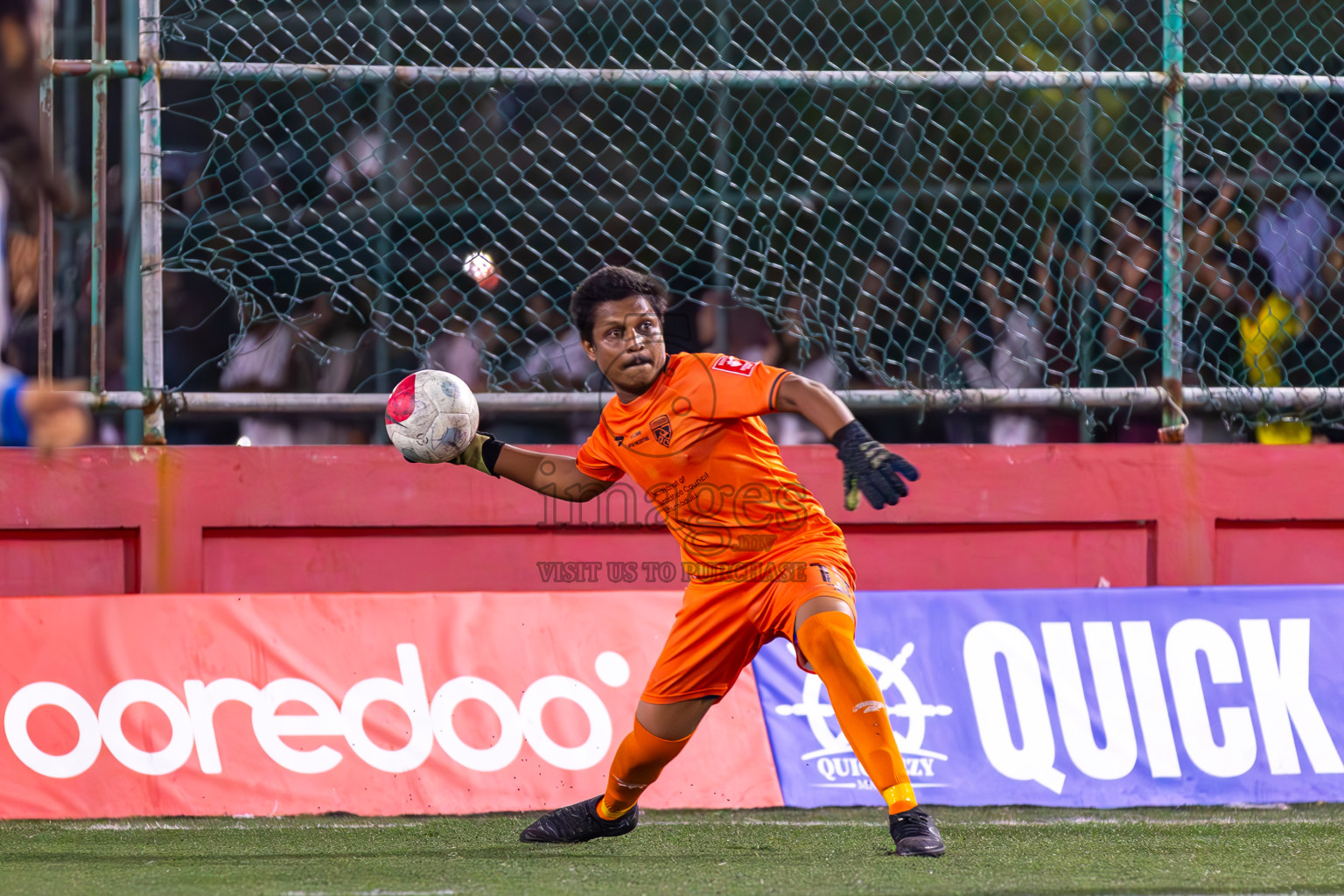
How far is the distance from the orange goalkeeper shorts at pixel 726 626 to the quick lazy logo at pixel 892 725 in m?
1.12

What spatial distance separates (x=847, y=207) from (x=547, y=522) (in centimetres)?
221

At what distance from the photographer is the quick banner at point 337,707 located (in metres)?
5.27

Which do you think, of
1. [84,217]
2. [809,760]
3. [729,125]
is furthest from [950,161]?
[84,217]

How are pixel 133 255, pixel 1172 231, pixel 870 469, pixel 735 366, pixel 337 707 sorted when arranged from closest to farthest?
pixel 870 469
pixel 735 366
pixel 337 707
pixel 133 255
pixel 1172 231

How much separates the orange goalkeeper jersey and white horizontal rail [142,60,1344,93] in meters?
2.23

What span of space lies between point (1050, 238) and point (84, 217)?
4.99m

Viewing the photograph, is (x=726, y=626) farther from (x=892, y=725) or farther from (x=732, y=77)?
(x=732, y=77)

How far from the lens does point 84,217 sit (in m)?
7.14

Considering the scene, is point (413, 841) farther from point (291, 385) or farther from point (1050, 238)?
point (1050, 238)

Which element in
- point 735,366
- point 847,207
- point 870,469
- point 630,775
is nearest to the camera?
point 870,469

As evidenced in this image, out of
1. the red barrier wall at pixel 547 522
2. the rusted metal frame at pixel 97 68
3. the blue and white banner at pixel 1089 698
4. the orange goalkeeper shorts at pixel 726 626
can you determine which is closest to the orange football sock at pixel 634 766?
the orange goalkeeper shorts at pixel 726 626

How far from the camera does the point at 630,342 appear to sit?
14.6ft

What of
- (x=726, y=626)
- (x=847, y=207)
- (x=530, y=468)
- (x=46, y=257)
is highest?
(x=847, y=207)

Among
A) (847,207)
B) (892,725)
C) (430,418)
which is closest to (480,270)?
(847,207)
